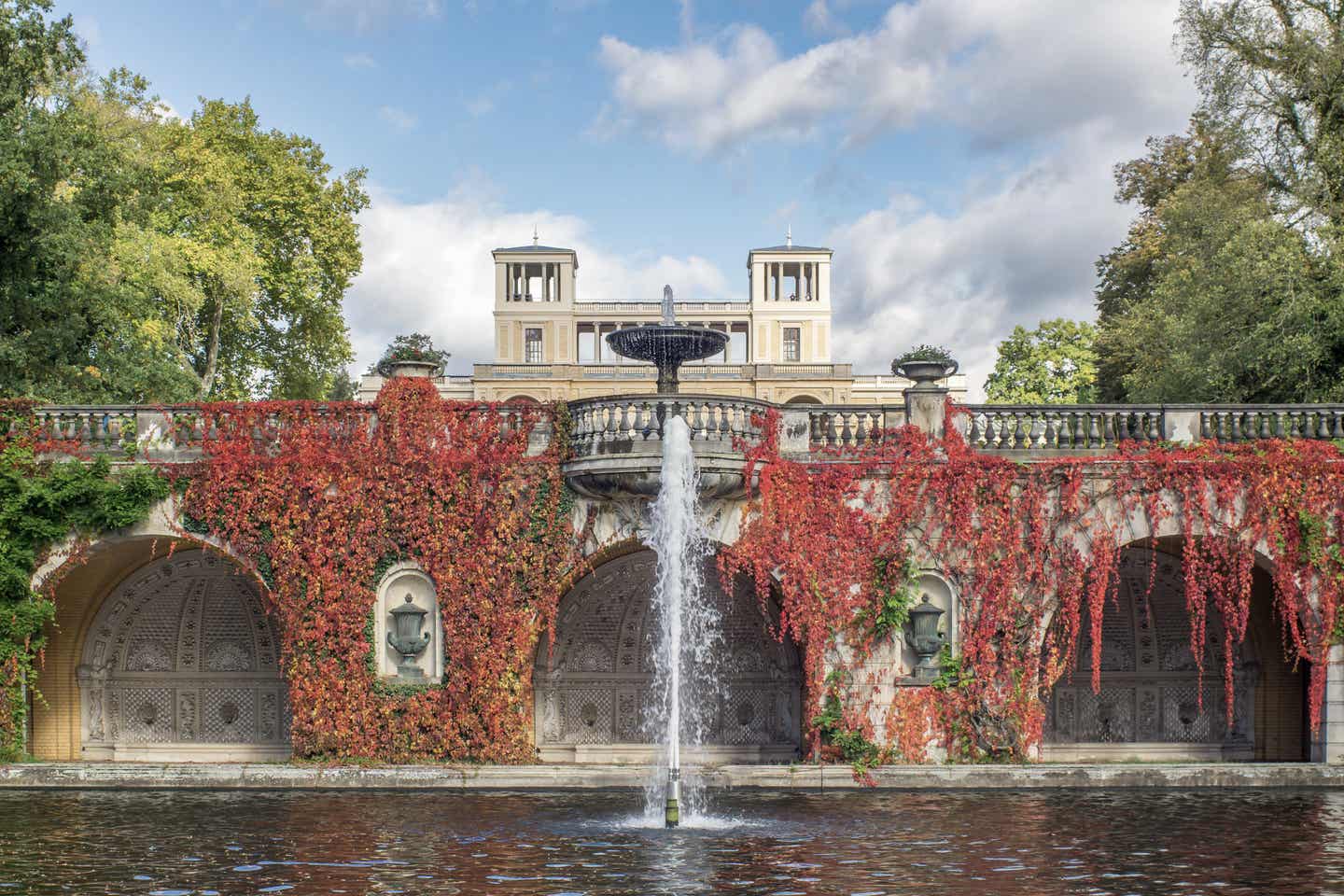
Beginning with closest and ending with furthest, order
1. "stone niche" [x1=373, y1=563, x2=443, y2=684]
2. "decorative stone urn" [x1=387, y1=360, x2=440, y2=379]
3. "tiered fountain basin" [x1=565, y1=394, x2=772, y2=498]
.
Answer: "tiered fountain basin" [x1=565, y1=394, x2=772, y2=498], "stone niche" [x1=373, y1=563, x2=443, y2=684], "decorative stone urn" [x1=387, y1=360, x2=440, y2=379]

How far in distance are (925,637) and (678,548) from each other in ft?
11.4

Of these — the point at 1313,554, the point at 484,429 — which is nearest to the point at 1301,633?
the point at 1313,554

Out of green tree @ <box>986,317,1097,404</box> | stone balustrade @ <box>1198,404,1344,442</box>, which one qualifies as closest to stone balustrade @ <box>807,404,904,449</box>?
stone balustrade @ <box>1198,404,1344,442</box>

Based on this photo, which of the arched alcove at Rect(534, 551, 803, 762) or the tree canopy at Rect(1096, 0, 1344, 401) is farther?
the tree canopy at Rect(1096, 0, 1344, 401)

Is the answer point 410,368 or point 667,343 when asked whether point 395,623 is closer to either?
point 410,368

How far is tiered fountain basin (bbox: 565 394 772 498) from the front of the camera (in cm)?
1714

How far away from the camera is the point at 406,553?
59.5ft

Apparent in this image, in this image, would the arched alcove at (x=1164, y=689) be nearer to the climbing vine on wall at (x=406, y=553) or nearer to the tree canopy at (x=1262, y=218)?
the tree canopy at (x=1262, y=218)

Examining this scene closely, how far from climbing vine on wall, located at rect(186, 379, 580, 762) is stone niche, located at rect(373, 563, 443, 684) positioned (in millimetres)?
183

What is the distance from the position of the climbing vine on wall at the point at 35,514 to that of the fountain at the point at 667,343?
A: 658 centimetres

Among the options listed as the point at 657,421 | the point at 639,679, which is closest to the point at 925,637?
the point at 657,421

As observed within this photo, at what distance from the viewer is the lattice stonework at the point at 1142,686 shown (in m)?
19.8

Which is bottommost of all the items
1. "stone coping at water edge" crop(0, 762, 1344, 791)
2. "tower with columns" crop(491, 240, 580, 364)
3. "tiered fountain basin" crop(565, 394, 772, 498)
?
"stone coping at water edge" crop(0, 762, 1344, 791)

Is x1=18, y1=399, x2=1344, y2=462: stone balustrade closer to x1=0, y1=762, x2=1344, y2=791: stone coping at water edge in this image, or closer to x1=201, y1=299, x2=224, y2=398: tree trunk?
x1=0, y1=762, x2=1344, y2=791: stone coping at water edge
